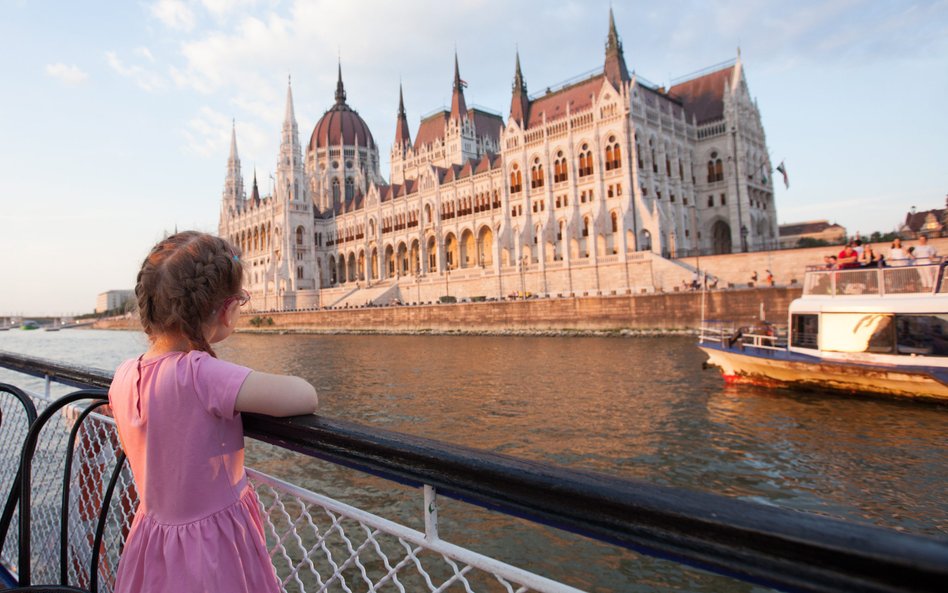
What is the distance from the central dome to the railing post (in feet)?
286

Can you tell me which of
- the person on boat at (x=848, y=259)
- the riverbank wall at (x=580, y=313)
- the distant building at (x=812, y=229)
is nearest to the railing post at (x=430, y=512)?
the person on boat at (x=848, y=259)

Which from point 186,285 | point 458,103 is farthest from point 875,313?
point 458,103

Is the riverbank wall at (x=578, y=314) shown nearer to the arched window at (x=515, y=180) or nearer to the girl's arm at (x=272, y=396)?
the arched window at (x=515, y=180)

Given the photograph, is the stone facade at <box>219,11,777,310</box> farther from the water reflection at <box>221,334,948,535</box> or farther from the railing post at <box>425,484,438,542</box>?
the railing post at <box>425,484,438,542</box>

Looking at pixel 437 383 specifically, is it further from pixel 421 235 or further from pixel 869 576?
pixel 421 235

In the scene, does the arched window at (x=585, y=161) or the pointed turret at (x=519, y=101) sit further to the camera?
the pointed turret at (x=519, y=101)

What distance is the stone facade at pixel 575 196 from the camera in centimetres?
4322

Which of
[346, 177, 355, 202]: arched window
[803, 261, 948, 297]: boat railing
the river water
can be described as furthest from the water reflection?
[346, 177, 355, 202]: arched window

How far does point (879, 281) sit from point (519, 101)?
46.6 metres

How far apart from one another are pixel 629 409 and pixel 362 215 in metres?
60.8

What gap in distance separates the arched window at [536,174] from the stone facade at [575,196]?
0.10 metres

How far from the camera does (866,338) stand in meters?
12.0

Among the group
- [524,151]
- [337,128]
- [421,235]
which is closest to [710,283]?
[524,151]

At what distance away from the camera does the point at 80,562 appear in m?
2.71
